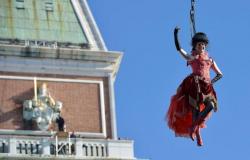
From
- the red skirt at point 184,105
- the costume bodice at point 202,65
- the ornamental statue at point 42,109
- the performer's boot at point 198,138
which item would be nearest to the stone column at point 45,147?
the ornamental statue at point 42,109

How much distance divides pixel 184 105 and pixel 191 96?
6.1 inches

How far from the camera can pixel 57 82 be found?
51.7 metres

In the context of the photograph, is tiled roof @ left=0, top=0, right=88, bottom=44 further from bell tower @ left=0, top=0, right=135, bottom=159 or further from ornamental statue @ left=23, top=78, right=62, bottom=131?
ornamental statue @ left=23, top=78, right=62, bottom=131

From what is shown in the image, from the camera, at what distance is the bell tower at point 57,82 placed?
4941cm

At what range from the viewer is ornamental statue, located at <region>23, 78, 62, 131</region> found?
164 feet

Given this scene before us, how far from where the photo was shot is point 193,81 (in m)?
18.5

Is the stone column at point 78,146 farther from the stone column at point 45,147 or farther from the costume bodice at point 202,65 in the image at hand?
the costume bodice at point 202,65

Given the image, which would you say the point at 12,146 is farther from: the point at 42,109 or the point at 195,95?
the point at 195,95

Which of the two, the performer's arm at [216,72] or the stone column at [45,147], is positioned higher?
the stone column at [45,147]

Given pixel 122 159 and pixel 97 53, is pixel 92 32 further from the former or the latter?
pixel 122 159

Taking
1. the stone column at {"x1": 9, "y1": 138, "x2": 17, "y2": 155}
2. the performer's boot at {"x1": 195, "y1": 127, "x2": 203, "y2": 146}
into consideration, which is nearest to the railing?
the stone column at {"x1": 9, "y1": 138, "x2": 17, "y2": 155}

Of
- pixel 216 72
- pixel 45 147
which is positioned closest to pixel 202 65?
pixel 216 72

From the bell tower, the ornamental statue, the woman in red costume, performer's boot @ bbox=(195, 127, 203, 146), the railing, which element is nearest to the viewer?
performer's boot @ bbox=(195, 127, 203, 146)

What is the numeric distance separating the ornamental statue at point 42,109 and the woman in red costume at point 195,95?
3148 cm
